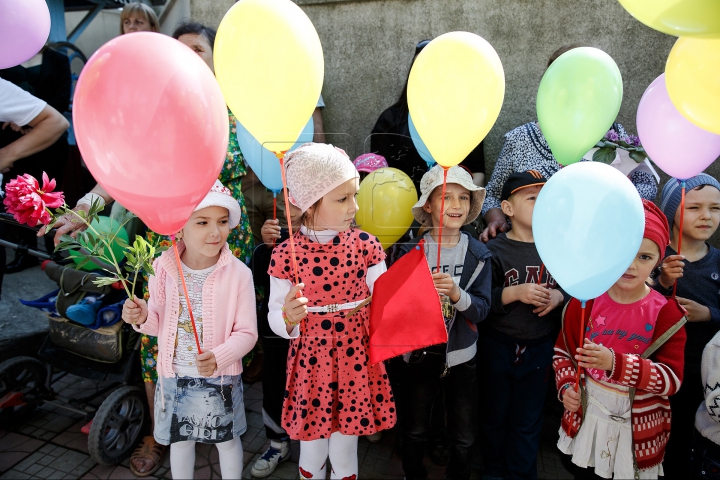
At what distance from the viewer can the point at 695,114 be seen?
1454mm

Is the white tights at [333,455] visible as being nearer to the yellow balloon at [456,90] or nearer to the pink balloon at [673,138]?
the yellow balloon at [456,90]

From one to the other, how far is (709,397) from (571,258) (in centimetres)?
85

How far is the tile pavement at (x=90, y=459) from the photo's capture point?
99.0 inches

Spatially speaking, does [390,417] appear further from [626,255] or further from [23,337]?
[23,337]

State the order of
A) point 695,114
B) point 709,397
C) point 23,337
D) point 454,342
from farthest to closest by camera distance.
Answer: point 23,337 → point 454,342 → point 709,397 → point 695,114

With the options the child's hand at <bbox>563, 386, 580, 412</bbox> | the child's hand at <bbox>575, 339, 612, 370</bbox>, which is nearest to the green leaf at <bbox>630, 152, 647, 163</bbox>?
the child's hand at <bbox>575, 339, 612, 370</bbox>

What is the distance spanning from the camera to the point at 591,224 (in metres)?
1.58

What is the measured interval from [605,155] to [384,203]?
122 centimetres

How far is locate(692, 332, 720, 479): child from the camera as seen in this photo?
72.0 inches

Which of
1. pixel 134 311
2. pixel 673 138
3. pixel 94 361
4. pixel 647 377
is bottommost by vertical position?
pixel 94 361

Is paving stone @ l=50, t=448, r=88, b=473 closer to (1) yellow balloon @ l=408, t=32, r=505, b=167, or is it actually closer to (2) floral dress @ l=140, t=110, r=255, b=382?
(2) floral dress @ l=140, t=110, r=255, b=382

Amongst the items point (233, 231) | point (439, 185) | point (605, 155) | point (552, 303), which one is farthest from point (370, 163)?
point (605, 155)

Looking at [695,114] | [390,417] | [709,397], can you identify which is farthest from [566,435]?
[695,114]

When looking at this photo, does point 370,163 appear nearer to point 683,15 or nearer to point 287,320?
point 287,320
